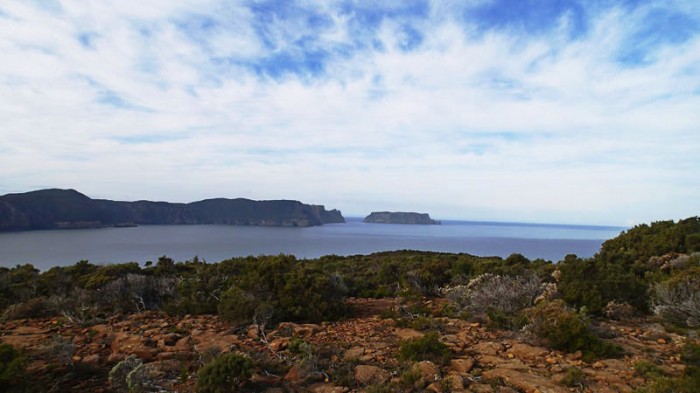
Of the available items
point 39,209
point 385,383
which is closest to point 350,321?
point 385,383

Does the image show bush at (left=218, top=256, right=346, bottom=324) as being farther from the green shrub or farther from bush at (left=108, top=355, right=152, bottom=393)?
the green shrub

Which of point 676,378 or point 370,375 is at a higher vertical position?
point 676,378

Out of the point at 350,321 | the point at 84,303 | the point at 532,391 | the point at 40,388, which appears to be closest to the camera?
the point at 532,391

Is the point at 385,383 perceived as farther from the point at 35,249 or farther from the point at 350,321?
the point at 35,249

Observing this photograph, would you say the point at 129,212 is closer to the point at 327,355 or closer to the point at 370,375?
the point at 327,355

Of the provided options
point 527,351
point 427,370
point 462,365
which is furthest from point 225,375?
point 527,351

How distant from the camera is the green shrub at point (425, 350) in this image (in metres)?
5.52

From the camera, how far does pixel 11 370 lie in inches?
172

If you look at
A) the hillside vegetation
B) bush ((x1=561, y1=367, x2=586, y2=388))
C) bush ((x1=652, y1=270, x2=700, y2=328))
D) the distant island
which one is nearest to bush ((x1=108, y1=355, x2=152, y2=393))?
the hillside vegetation

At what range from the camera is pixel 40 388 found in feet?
15.5

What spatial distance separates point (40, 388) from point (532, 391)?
6670 millimetres

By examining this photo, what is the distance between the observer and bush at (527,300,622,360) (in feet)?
18.2

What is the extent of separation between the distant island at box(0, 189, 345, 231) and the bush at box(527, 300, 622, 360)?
382 feet

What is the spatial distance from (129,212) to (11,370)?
155 m
